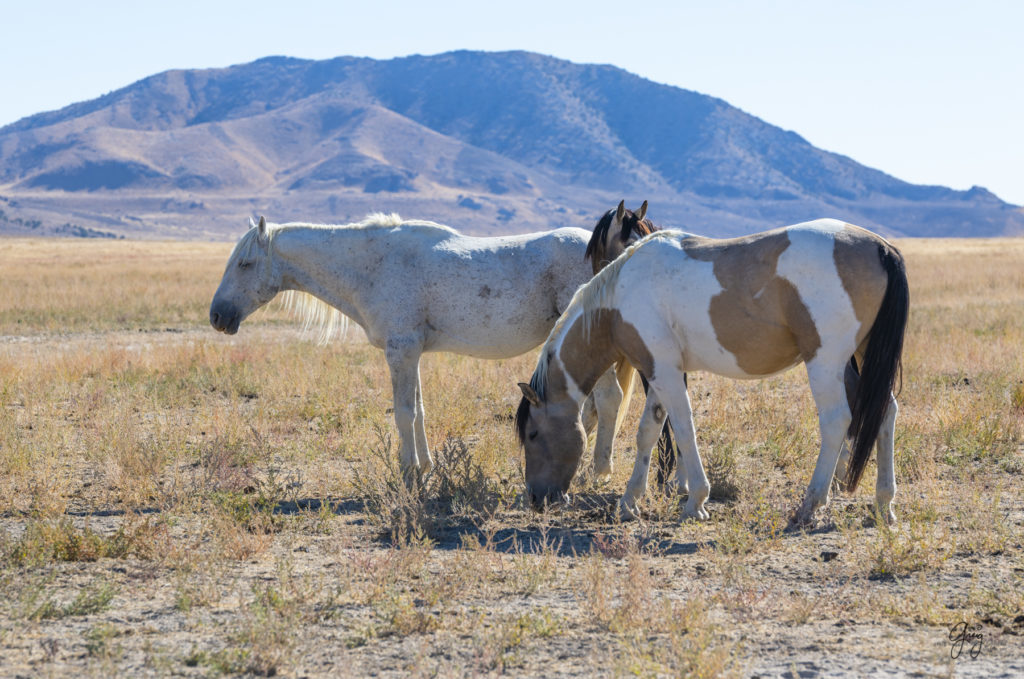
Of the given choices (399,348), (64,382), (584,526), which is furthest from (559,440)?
(64,382)

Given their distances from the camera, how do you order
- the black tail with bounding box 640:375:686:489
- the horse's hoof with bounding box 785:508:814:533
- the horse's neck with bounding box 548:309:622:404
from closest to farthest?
the horse's hoof with bounding box 785:508:814:533 → the horse's neck with bounding box 548:309:622:404 → the black tail with bounding box 640:375:686:489

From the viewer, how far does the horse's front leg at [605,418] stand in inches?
293

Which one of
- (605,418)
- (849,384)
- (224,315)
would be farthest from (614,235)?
(224,315)

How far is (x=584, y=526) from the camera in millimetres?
6410

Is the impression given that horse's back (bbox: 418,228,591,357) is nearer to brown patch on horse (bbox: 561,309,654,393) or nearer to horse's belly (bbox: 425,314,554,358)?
horse's belly (bbox: 425,314,554,358)

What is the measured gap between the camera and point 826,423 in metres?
5.99

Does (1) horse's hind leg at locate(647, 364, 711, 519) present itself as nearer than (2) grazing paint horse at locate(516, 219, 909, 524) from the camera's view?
No

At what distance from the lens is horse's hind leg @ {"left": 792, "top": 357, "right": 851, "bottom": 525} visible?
5918mm

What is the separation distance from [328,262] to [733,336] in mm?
3484

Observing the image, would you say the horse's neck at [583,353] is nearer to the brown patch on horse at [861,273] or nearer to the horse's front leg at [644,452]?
the horse's front leg at [644,452]

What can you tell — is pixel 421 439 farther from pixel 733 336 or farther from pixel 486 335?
pixel 733 336

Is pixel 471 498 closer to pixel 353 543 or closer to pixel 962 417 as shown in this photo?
pixel 353 543

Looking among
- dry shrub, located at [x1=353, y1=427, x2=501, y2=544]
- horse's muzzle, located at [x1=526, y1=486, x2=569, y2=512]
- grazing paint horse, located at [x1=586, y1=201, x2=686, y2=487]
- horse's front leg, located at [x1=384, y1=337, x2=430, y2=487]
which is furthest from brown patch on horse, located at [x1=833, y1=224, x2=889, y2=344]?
horse's front leg, located at [x1=384, y1=337, x2=430, y2=487]

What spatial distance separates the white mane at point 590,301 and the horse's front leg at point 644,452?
705 millimetres
